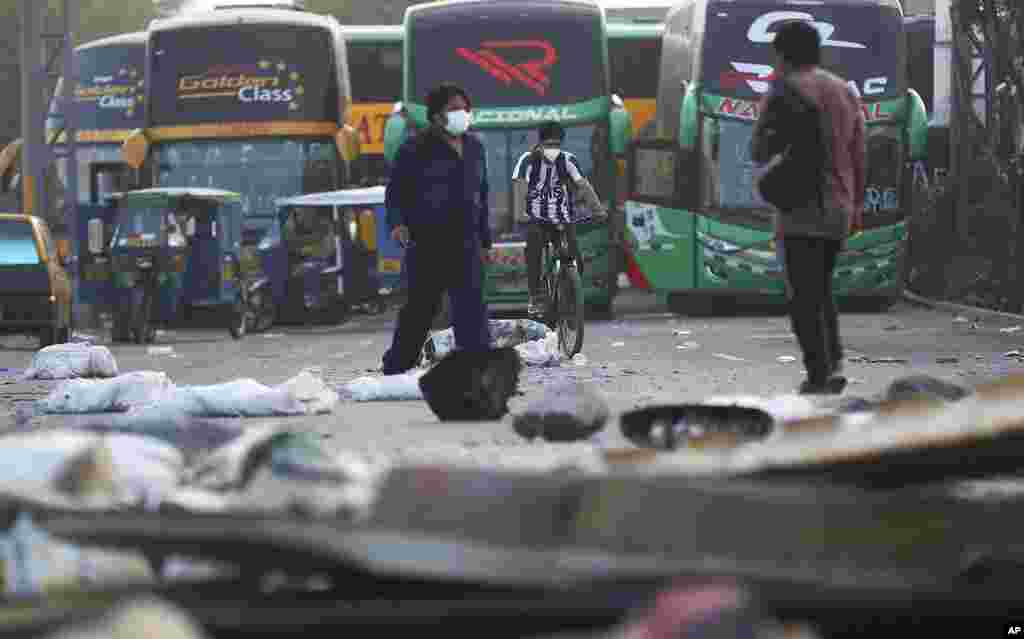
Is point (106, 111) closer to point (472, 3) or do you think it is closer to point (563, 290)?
point (472, 3)

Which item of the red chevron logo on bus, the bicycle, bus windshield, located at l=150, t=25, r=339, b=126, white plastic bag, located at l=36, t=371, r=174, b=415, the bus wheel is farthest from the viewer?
bus windshield, located at l=150, t=25, r=339, b=126

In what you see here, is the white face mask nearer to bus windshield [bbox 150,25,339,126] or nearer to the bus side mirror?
the bus side mirror

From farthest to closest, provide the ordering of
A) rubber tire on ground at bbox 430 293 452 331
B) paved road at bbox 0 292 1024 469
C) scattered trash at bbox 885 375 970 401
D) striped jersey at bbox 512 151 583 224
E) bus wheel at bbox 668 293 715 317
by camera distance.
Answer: bus wheel at bbox 668 293 715 317 → rubber tire on ground at bbox 430 293 452 331 → striped jersey at bbox 512 151 583 224 → paved road at bbox 0 292 1024 469 → scattered trash at bbox 885 375 970 401

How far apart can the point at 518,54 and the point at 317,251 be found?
19.3 ft

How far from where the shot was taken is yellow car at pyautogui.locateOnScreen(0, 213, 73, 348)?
2594 centimetres

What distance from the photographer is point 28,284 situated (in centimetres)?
2603

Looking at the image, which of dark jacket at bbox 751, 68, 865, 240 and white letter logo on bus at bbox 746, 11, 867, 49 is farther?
white letter logo on bus at bbox 746, 11, 867, 49

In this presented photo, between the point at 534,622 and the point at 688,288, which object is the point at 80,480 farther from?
the point at 688,288

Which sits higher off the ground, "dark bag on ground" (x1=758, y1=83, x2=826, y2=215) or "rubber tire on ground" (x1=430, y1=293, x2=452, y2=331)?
"dark bag on ground" (x1=758, y1=83, x2=826, y2=215)

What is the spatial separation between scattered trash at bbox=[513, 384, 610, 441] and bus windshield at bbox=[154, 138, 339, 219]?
23.9 meters

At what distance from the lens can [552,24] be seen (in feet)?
96.4

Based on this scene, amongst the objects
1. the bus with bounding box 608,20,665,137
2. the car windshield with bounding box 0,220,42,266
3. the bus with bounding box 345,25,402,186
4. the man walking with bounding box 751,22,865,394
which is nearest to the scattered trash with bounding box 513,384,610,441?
the man walking with bounding box 751,22,865,394

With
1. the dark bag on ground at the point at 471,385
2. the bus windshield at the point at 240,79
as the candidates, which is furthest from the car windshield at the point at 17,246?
the dark bag on ground at the point at 471,385

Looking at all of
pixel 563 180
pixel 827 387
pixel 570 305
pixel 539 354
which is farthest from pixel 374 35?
pixel 827 387
